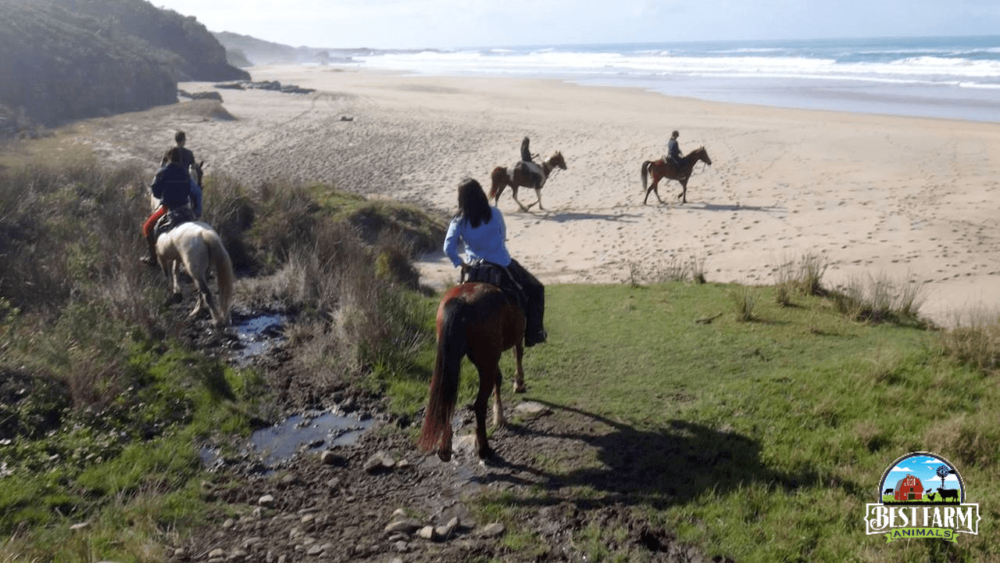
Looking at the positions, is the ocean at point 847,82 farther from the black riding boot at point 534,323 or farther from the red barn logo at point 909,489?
the red barn logo at point 909,489

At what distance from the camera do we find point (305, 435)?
6.86m

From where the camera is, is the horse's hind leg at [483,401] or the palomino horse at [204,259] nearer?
the horse's hind leg at [483,401]

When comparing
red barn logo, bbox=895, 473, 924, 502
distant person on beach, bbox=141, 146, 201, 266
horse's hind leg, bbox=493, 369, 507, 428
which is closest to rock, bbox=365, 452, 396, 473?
horse's hind leg, bbox=493, 369, 507, 428

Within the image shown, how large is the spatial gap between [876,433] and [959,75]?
56038mm

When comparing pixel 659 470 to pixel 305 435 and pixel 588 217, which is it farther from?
pixel 588 217

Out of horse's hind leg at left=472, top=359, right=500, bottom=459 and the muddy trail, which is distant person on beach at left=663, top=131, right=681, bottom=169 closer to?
the muddy trail

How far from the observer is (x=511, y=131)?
28.6 m

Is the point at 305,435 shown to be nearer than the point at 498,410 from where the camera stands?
No

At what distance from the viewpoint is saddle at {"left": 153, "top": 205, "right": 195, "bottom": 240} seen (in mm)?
10242

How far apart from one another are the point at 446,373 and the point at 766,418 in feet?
8.64

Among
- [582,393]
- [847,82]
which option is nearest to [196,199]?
[582,393]

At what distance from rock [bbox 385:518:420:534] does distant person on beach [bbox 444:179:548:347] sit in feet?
7.23

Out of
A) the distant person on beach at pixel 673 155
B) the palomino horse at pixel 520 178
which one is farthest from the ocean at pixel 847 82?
the palomino horse at pixel 520 178

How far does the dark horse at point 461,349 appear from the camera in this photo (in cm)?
567
